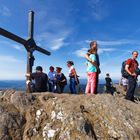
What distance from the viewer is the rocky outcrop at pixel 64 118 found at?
823 cm

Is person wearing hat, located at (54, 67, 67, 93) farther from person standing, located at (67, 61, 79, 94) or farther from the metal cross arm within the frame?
the metal cross arm

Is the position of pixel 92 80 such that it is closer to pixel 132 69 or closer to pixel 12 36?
pixel 132 69

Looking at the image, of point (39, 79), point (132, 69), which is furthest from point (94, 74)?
point (39, 79)

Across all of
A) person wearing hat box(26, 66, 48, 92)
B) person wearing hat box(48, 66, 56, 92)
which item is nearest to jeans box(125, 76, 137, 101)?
person wearing hat box(26, 66, 48, 92)

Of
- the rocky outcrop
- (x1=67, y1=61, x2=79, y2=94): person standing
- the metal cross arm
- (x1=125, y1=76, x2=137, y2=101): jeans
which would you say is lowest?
the rocky outcrop

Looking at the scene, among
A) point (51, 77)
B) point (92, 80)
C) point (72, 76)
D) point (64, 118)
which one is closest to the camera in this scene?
point (64, 118)

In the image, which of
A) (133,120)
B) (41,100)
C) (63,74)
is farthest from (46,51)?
(133,120)

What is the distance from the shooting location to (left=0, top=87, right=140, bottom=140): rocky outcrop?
8227 mm

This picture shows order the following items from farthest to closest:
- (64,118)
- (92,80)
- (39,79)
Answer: (39,79) → (92,80) → (64,118)

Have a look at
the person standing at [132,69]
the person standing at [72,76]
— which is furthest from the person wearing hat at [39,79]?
the person standing at [132,69]

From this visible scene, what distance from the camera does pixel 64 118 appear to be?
28.8 feet

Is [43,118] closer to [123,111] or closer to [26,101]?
[26,101]

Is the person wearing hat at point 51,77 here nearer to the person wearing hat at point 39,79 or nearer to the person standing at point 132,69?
the person wearing hat at point 39,79

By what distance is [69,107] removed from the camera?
9.25 metres
